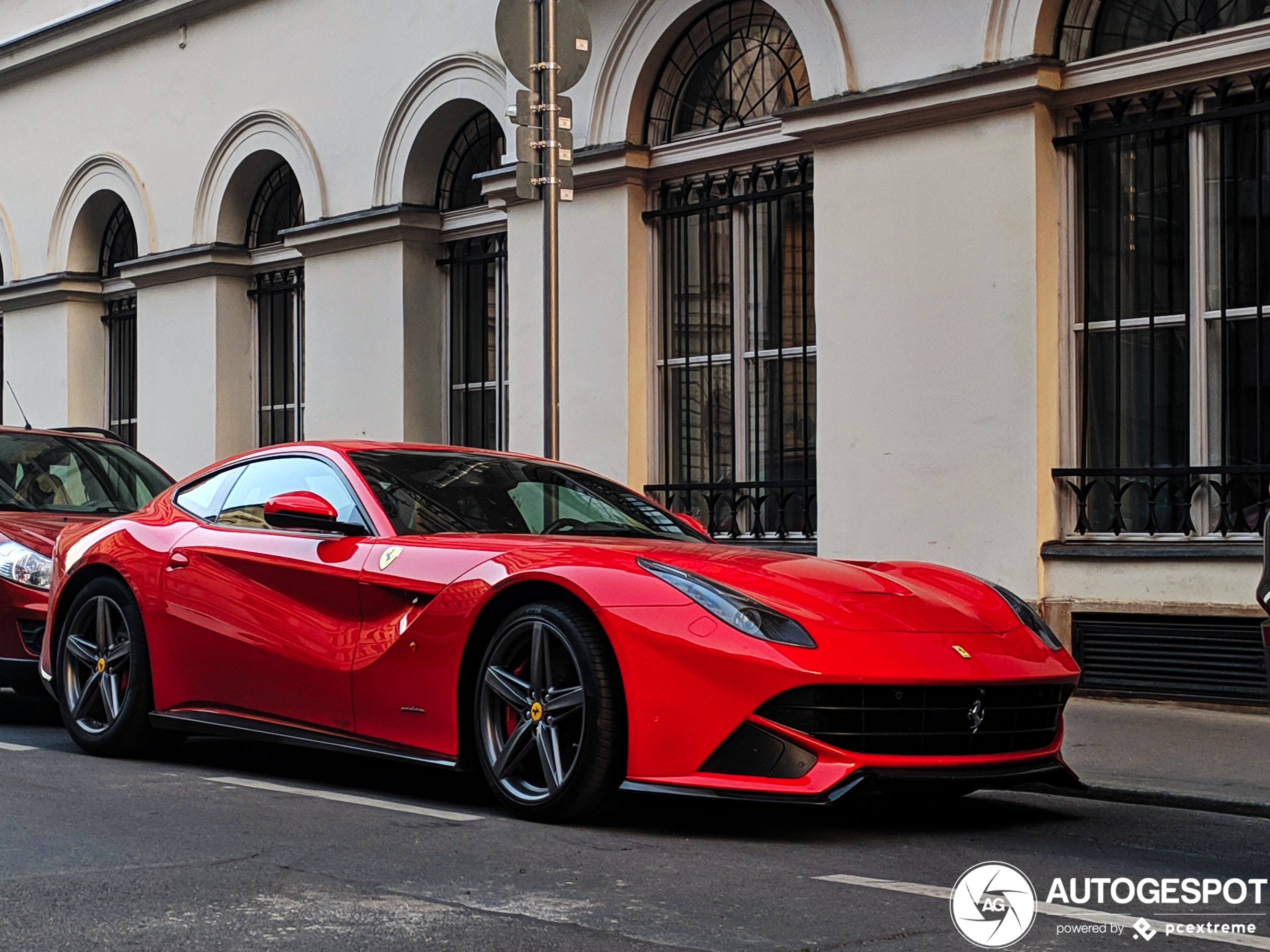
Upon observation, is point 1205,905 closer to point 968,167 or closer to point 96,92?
point 968,167

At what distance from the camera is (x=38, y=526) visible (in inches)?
373

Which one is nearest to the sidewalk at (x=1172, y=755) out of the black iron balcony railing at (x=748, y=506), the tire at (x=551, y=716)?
the tire at (x=551, y=716)

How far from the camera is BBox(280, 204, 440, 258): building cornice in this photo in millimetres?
15789

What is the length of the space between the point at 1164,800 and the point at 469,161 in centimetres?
1050

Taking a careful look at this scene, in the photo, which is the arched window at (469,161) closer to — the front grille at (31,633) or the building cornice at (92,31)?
the building cornice at (92,31)

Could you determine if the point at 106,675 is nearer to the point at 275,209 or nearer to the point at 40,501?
the point at 40,501

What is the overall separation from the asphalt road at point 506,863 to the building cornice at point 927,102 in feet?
16.9

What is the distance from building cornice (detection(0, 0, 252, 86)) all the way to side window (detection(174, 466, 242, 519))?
10.9 meters

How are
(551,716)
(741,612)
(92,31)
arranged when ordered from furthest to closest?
(92,31), (551,716), (741,612)

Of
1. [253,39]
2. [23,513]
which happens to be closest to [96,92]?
[253,39]

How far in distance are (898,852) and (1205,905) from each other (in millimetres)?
994

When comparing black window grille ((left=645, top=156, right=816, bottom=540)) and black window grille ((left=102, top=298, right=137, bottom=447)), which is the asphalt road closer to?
black window grille ((left=645, top=156, right=816, bottom=540))

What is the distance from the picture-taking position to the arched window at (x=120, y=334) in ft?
66.2

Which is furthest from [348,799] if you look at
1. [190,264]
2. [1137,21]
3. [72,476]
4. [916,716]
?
[190,264]
